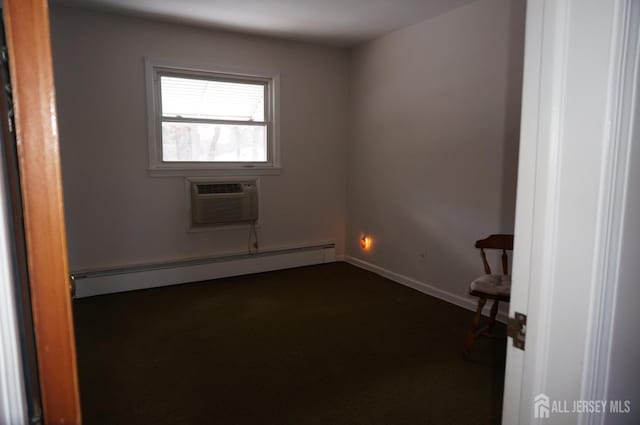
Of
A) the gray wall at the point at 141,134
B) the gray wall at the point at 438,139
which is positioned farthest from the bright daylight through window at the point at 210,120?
the gray wall at the point at 438,139

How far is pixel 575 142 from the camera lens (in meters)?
0.76

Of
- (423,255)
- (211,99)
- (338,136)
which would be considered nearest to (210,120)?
(211,99)

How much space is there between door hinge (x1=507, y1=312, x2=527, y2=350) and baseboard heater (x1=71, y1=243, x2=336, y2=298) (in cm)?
366

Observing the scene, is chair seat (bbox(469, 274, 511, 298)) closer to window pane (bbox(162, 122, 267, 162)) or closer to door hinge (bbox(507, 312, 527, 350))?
door hinge (bbox(507, 312, 527, 350))

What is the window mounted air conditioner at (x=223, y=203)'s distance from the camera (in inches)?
161

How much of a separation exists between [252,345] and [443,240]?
196 cm

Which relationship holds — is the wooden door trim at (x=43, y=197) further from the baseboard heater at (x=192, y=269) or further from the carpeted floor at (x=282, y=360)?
the baseboard heater at (x=192, y=269)

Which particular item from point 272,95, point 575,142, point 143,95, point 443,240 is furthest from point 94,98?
point 575,142

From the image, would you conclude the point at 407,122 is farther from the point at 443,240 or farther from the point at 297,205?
the point at 297,205

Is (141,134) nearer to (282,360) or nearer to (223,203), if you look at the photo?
(223,203)

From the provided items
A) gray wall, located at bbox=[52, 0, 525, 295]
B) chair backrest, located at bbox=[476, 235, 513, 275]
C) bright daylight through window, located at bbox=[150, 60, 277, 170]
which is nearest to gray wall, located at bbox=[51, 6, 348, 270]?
gray wall, located at bbox=[52, 0, 525, 295]

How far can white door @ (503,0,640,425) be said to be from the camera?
0.73m

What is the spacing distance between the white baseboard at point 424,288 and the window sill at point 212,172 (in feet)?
4.85

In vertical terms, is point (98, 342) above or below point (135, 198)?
below
